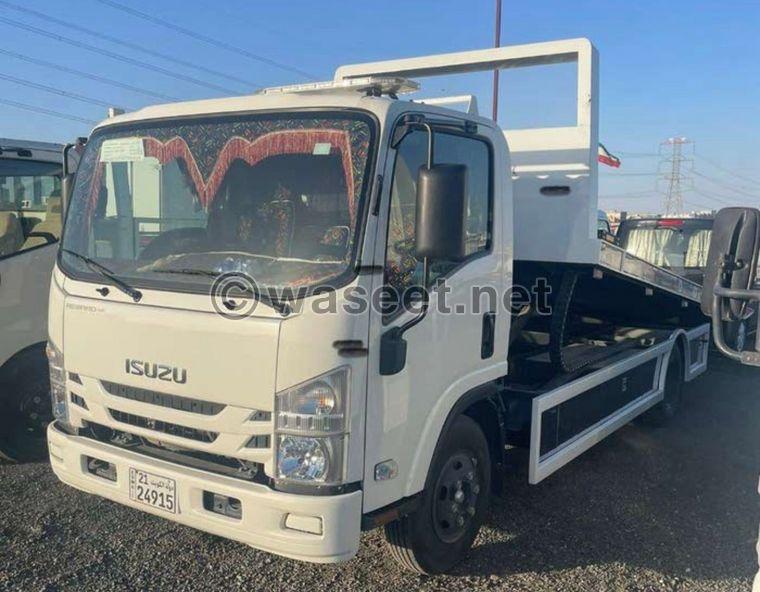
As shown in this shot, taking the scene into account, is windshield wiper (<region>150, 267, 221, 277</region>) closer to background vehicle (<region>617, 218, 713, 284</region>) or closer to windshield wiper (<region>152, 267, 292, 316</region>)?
windshield wiper (<region>152, 267, 292, 316</region>)

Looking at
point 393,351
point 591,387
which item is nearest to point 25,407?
point 393,351

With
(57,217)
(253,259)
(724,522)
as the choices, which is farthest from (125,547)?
(724,522)

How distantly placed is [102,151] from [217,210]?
3.05 feet

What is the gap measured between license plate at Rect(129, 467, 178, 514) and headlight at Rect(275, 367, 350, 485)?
1.96ft

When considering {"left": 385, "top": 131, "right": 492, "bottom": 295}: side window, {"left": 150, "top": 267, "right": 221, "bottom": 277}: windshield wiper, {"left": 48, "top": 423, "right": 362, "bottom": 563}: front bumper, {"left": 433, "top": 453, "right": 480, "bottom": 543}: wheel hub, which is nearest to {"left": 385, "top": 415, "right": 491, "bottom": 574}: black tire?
{"left": 433, "top": 453, "right": 480, "bottom": 543}: wheel hub

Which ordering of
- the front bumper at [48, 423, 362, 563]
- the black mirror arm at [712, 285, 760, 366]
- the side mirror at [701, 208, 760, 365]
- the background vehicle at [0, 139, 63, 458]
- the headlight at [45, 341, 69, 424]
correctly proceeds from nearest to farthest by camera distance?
the black mirror arm at [712, 285, 760, 366], the side mirror at [701, 208, 760, 365], the front bumper at [48, 423, 362, 563], the headlight at [45, 341, 69, 424], the background vehicle at [0, 139, 63, 458]

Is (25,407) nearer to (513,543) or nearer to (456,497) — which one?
(456,497)

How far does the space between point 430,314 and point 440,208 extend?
608 millimetres

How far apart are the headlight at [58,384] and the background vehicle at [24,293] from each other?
4.88 feet

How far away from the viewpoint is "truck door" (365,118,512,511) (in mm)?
3020

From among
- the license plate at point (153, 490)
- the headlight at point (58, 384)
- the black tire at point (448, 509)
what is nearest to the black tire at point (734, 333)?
the black tire at point (448, 509)

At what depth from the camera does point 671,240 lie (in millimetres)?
9734

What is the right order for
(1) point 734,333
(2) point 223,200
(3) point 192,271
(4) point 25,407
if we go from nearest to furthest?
1. (3) point 192,271
2. (2) point 223,200
3. (1) point 734,333
4. (4) point 25,407

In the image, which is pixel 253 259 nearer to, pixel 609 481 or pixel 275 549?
pixel 275 549
